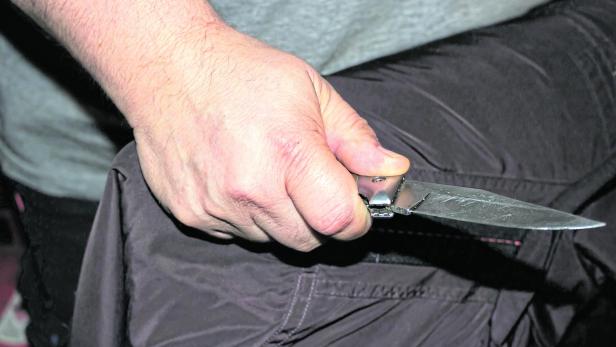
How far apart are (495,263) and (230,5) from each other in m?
0.42

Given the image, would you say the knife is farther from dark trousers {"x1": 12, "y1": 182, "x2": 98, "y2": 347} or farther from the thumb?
dark trousers {"x1": 12, "y1": 182, "x2": 98, "y2": 347}

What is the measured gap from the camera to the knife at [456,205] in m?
0.57

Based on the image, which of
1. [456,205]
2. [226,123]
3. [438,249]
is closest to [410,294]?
[438,249]

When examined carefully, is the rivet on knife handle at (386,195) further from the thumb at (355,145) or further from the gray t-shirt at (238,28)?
the gray t-shirt at (238,28)

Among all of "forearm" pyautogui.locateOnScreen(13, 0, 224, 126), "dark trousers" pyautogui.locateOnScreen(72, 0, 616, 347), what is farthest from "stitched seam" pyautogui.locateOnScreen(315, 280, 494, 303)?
"forearm" pyautogui.locateOnScreen(13, 0, 224, 126)

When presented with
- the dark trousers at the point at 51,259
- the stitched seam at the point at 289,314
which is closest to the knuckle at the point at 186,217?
the stitched seam at the point at 289,314

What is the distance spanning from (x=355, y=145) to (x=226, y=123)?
117 mm

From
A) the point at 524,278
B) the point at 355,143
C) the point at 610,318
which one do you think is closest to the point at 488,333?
the point at 524,278

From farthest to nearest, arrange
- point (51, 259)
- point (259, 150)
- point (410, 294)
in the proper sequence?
point (51, 259)
point (410, 294)
point (259, 150)

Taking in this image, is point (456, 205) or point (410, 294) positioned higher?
point (456, 205)

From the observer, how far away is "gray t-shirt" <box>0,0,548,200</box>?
80cm

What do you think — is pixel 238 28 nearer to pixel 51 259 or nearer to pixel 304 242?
pixel 304 242

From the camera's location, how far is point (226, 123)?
0.59 metres

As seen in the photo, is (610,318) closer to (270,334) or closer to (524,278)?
(524,278)
